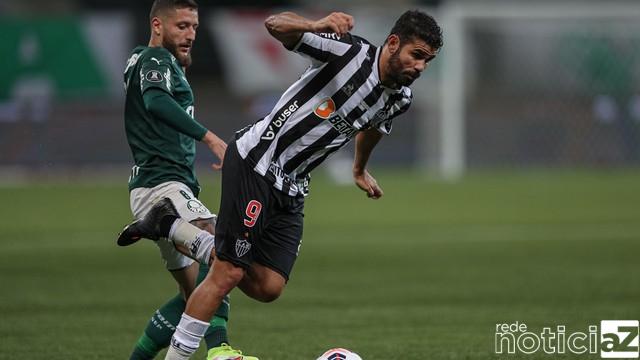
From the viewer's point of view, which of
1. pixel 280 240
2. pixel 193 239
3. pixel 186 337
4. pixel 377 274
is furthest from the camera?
pixel 377 274

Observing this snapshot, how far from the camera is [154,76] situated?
24.4 ft

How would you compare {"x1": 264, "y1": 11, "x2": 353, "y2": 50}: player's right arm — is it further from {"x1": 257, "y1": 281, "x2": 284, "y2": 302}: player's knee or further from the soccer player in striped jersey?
{"x1": 257, "y1": 281, "x2": 284, "y2": 302}: player's knee

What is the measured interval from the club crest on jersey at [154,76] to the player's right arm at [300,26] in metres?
0.97

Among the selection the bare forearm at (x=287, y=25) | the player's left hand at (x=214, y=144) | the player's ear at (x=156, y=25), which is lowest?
the player's left hand at (x=214, y=144)

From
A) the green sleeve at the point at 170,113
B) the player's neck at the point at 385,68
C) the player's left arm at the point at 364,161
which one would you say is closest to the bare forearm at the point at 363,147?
the player's left arm at the point at 364,161

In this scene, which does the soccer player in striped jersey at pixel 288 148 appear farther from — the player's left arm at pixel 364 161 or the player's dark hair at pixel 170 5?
the player's dark hair at pixel 170 5

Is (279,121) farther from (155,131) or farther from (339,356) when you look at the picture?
(339,356)

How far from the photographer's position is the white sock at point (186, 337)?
22.7ft

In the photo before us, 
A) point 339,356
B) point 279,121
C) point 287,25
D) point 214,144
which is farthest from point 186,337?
point 287,25

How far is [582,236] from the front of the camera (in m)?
17.0

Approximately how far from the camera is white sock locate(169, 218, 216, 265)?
7.23m

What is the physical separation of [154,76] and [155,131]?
39 centimetres

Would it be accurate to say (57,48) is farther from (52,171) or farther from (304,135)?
(304,135)

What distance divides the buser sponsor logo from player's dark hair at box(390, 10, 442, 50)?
28.8 inches
